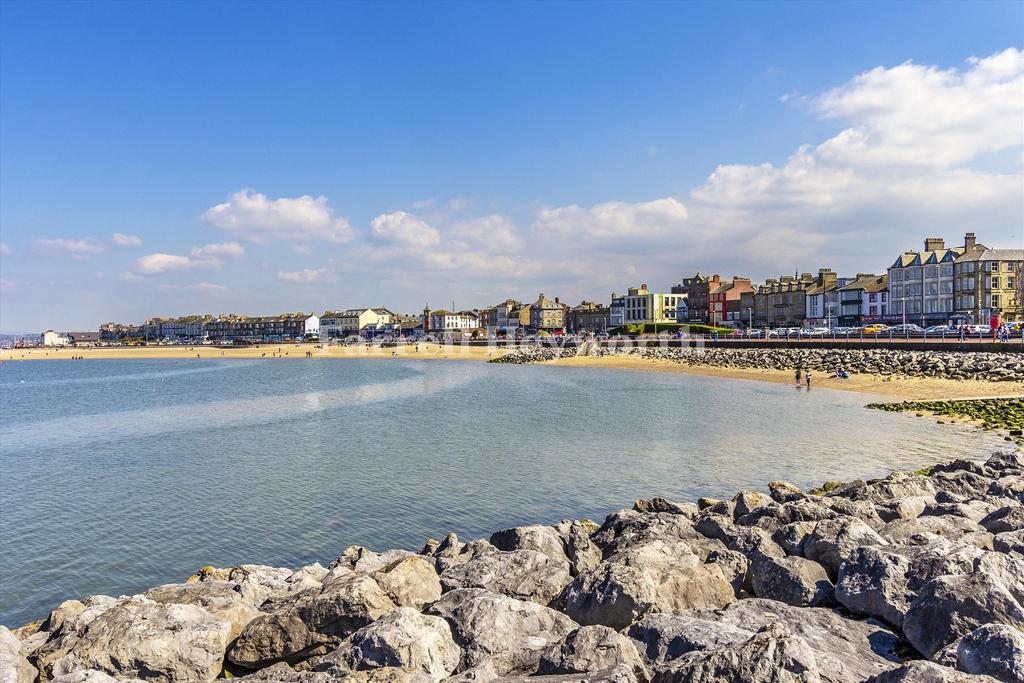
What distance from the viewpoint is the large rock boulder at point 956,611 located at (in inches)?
217

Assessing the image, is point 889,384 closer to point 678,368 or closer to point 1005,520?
point 678,368

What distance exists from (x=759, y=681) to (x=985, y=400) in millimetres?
31450

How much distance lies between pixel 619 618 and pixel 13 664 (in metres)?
5.70

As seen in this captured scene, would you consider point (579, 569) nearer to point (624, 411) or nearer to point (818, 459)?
point (818, 459)

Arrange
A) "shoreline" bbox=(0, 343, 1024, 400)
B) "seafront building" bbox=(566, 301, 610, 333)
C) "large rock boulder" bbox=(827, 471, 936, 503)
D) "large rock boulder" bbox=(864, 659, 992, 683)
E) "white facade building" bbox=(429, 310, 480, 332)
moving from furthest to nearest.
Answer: "white facade building" bbox=(429, 310, 480, 332)
"seafront building" bbox=(566, 301, 610, 333)
"shoreline" bbox=(0, 343, 1024, 400)
"large rock boulder" bbox=(827, 471, 936, 503)
"large rock boulder" bbox=(864, 659, 992, 683)

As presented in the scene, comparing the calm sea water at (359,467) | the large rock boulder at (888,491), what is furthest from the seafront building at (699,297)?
the large rock boulder at (888,491)

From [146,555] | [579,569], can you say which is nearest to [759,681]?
[579,569]

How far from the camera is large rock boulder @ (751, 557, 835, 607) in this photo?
7098 mm

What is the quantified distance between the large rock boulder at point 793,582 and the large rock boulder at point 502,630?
96.2 inches

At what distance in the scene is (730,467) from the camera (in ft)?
62.3

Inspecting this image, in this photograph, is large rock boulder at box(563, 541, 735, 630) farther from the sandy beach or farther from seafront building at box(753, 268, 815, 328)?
seafront building at box(753, 268, 815, 328)

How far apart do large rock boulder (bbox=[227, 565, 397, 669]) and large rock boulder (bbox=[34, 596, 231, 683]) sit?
311 millimetres

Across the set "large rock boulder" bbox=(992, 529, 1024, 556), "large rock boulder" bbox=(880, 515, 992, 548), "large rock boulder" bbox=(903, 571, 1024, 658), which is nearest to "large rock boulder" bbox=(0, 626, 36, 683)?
"large rock boulder" bbox=(903, 571, 1024, 658)

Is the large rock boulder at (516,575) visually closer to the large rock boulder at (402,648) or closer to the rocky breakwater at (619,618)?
the rocky breakwater at (619,618)
